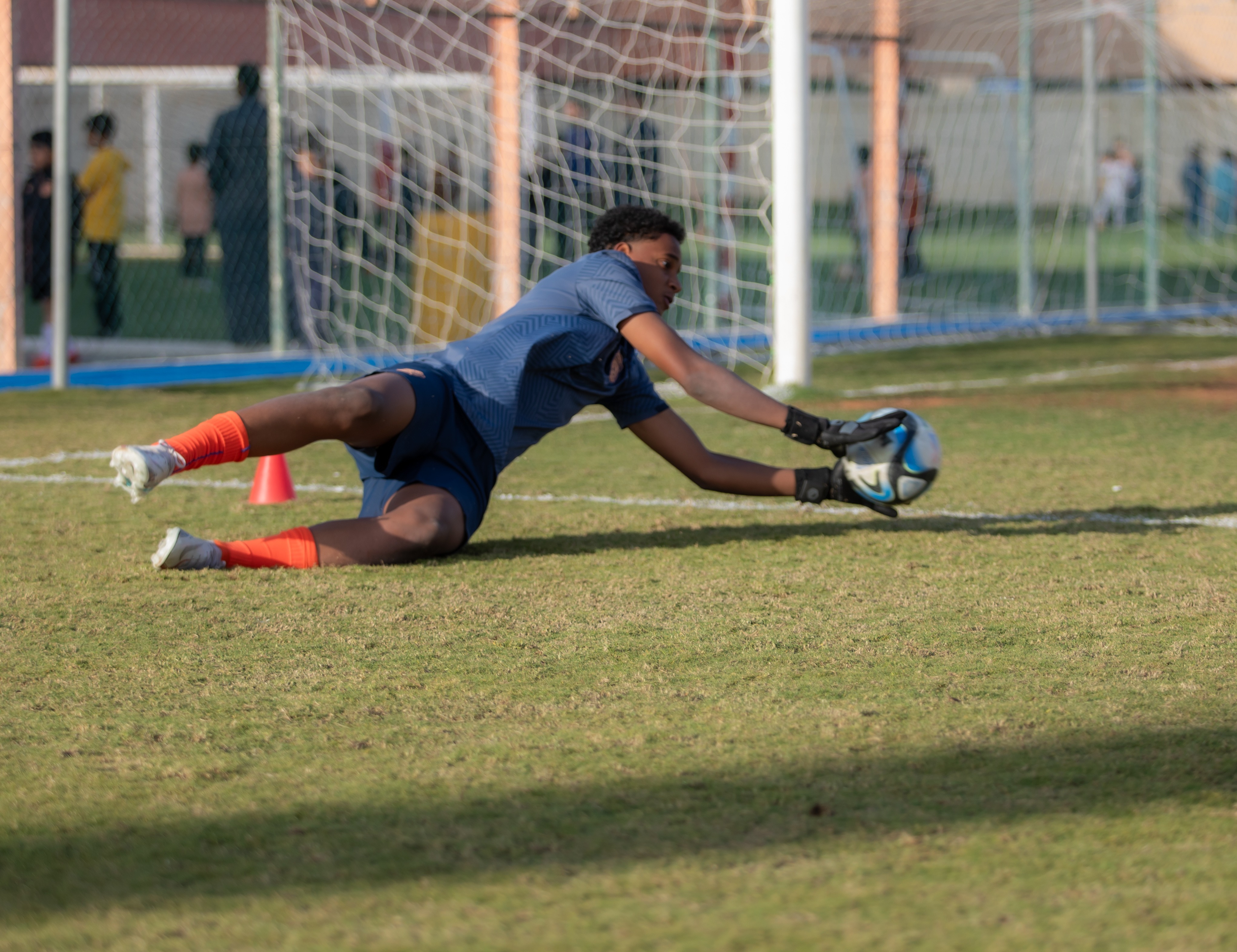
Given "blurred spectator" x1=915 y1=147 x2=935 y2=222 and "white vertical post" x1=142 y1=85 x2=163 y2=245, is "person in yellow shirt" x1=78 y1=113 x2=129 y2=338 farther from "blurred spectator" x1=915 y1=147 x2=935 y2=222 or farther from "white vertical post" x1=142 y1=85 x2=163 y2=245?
"white vertical post" x1=142 y1=85 x2=163 y2=245

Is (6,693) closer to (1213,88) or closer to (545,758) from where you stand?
(545,758)

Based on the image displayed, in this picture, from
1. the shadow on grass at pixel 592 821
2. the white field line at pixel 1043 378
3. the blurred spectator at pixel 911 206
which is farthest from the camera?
the blurred spectator at pixel 911 206

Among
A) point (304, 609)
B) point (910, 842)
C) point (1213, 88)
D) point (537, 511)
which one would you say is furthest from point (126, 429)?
point (1213, 88)

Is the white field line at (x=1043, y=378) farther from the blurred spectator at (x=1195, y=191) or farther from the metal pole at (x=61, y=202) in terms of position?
the blurred spectator at (x=1195, y=191)

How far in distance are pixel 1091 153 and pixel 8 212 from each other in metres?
8.35

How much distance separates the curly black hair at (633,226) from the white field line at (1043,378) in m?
3.74

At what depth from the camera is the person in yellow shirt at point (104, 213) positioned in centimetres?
1128

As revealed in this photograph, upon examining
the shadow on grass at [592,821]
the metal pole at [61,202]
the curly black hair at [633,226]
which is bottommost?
the shadow on grass at [592,821]

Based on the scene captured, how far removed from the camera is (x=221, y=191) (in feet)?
36.4

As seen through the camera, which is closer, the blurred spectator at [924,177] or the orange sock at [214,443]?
the orange sock at [214,443]

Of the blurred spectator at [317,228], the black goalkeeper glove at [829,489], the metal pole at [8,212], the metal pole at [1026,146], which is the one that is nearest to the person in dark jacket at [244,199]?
the blurred spectator at [317,228]

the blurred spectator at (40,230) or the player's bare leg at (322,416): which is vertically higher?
the blurred spectator at (40,230)

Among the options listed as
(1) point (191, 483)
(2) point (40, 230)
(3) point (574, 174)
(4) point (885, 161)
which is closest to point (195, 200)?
(2) point (40, 230)

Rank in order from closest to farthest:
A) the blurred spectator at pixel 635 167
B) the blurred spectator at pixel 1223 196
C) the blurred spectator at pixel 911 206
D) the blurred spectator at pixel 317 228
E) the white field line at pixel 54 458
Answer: the white field line at pixel 54 458 → the blurred spectator at pixel 635 167 → the blurred spectator at pixel 317 228 → the blurred spectator at pixel 911 206 → the blurred spectator at pixel 1223 196
